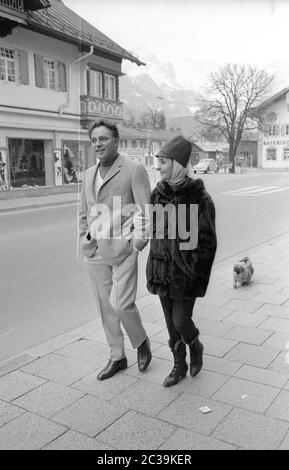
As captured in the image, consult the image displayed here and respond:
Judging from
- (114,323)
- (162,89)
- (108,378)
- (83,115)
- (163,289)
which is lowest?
(108,378)

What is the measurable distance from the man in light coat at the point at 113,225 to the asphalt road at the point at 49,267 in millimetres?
1136

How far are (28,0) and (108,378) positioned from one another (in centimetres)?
1421

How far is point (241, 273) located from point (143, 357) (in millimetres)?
2308

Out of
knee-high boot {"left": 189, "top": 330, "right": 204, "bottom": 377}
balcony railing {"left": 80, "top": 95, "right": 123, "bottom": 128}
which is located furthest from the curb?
knee-high boot {"left": 189, "top": 330, "right": 204, "bottom": 377}

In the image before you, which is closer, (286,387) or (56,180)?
(286,387)

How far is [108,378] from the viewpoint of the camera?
3.10 m

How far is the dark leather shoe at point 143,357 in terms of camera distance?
10.5ft

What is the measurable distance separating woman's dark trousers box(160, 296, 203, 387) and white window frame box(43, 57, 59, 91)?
18830 millimetres

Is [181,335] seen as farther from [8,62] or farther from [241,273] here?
[8,62]

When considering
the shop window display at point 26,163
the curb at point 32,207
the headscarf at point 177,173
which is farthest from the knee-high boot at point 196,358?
the shop window display at point 26,163

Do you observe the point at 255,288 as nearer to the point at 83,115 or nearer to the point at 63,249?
the point at 63,249

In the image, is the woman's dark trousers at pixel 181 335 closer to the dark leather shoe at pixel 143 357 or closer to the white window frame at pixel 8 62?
the dark leather shoe at pixel 143 357

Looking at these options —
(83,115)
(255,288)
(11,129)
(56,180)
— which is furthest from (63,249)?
(83,115)

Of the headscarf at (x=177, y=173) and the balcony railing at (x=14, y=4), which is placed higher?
the balcony railing at (x=14, y=4)
